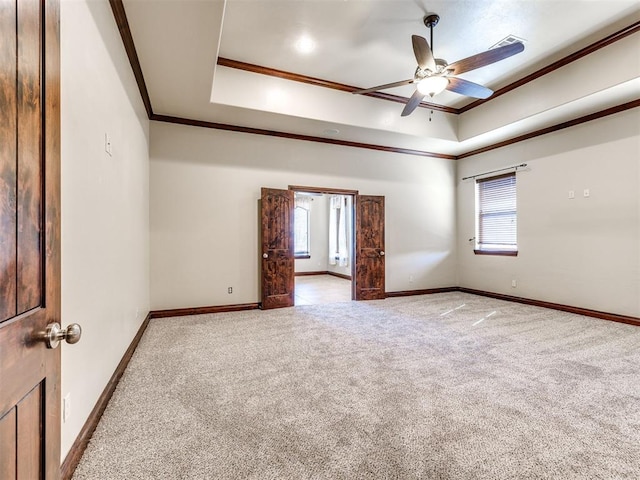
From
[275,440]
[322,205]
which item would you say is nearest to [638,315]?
[275,440]

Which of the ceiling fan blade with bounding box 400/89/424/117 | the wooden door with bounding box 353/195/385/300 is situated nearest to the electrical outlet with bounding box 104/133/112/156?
the ceiling fan blade with bounding box 400/89/424/117

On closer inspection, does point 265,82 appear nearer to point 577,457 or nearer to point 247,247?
point 247,247

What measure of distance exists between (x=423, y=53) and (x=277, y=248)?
330cm

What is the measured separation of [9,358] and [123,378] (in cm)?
218

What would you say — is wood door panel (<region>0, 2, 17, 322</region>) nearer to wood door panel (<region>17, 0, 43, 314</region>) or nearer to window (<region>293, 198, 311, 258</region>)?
wood door panel (<region>17, 0, 43, 314</region>)

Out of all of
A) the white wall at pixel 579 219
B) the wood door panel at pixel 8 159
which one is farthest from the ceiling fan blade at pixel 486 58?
the wood door panel at pixel 8 159

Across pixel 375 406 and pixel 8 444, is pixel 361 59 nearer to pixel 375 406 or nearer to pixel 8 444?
pixel 375 406

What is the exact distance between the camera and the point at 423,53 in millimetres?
3004

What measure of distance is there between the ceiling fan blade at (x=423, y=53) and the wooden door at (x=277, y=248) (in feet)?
9.08

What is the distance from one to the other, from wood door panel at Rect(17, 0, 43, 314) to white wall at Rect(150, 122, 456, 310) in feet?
13.0

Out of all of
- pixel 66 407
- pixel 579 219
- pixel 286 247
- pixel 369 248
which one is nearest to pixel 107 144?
pixel 66 407

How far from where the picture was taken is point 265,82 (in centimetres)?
430

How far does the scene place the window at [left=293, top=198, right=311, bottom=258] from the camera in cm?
972

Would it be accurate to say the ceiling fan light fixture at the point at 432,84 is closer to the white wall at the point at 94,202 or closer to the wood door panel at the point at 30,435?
the white wall at the point at 94,202
